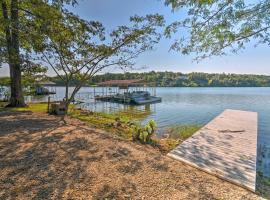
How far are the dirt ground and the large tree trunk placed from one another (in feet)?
17.1

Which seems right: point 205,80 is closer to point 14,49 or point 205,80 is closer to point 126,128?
point 126,128

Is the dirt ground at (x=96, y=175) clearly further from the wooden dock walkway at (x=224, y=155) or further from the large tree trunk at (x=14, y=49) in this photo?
the large tree trunk at (x=14, y=49)

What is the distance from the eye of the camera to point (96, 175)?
337cm

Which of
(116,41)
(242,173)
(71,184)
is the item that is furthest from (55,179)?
(116,41)

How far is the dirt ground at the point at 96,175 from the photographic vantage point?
2852mm

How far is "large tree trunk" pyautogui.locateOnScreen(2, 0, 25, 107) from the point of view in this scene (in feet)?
26.8

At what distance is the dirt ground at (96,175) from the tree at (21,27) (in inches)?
186

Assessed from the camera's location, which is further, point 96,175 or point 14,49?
point 14,49

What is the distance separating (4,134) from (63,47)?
3715 millimetres

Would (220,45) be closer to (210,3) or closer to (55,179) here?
(210,3)

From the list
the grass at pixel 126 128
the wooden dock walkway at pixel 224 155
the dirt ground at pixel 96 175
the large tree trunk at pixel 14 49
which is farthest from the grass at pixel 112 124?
the large tree trunk at pixel 14 49

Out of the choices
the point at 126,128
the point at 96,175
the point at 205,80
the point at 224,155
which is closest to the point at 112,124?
the point at 126,128

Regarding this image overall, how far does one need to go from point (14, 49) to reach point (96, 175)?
825cm

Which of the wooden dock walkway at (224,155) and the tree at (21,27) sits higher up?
the tree at (21,27)
